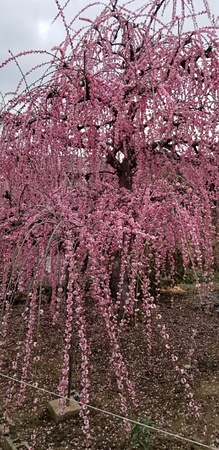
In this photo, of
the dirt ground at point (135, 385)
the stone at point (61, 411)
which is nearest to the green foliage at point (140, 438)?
the dirt ground at point (135, 385)

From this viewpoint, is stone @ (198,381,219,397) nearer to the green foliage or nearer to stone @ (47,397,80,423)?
the green foliage

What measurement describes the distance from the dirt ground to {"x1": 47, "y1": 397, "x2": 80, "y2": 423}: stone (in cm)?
4

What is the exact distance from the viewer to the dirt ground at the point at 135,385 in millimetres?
2471

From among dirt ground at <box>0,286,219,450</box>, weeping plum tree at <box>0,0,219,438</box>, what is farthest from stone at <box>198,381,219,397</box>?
weeping plum tree at <box>0,0,219,438</box>

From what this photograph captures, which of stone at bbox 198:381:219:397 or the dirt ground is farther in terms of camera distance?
stone at bbox 198:381:219:397

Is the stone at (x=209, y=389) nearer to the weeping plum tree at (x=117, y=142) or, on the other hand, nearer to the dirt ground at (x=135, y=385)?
the dirt ground at (x=135, y=385)

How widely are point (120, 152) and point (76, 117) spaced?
1146mm

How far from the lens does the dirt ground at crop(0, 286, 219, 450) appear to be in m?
2.47

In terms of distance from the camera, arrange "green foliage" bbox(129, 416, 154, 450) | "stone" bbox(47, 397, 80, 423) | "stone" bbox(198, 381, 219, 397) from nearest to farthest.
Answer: "green foliage" bbox(129, 416, 154, 450) → "stone" bbox(47, 397, 80, 423) → "stone" bbox(198, 381, 219, 397)

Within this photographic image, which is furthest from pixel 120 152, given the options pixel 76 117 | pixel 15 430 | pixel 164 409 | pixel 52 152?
pixel 15 430

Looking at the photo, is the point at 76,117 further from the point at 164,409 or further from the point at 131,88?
the point at 164,409

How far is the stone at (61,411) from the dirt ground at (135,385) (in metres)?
0.04

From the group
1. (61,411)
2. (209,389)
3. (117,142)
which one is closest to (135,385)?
(209,389)

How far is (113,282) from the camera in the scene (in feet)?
16.6
